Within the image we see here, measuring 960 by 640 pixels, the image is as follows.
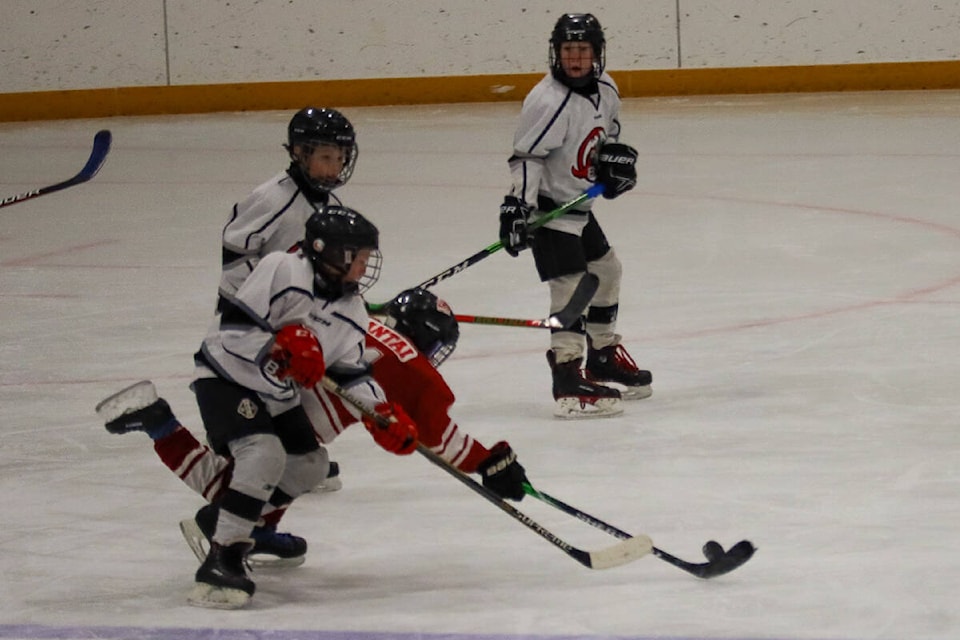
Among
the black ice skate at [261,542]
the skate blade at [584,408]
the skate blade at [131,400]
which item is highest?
the skate blade at [131,400]

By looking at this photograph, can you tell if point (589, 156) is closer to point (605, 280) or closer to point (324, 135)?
point (605, 280)

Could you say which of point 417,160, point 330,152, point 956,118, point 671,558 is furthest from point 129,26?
point 671,558

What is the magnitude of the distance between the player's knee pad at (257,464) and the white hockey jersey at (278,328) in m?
0.09

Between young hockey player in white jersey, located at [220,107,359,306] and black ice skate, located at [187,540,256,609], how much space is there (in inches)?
31.4

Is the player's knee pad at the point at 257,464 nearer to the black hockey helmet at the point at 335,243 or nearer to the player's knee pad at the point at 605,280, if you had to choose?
the black hockey helmet at the point at 335,243

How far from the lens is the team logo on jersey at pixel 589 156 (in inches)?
167

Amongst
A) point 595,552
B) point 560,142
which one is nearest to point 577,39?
point 560,142

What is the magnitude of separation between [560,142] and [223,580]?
5.67ft

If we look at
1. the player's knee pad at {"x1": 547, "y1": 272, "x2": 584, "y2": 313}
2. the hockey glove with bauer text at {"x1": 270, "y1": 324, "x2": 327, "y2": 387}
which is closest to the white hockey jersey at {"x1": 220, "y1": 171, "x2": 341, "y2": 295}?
the hockey glove with bauer text at {"x1": 270, "y1": 324, "x2": 327, "y2": 387}

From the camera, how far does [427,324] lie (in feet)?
10.6

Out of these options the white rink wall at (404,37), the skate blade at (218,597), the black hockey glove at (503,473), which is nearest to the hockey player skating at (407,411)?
the black hockey glove at (503,473)

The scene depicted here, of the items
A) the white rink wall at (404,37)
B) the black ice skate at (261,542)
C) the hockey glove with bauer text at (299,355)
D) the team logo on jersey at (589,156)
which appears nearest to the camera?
the hockey glove with bauer text at (299,355)

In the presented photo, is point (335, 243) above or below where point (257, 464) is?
above

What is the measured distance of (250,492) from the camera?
9.27 feet
